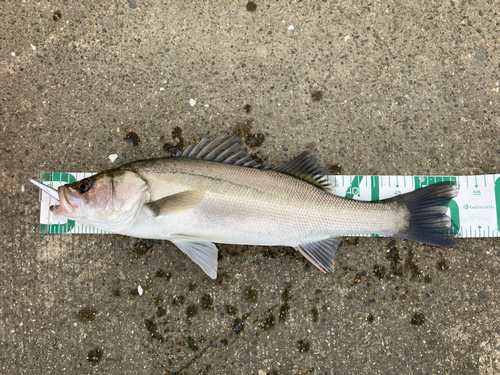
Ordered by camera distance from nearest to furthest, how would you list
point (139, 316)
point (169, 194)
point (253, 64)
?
point (169, 194) → point (139, 316) → point (253, 64)

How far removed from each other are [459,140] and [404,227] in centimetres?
117

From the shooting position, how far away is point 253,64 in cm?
326

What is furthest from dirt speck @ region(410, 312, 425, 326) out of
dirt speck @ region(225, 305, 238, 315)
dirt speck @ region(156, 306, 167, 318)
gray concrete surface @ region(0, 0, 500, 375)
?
dirt speck @ region(156, 306, 167, 318)

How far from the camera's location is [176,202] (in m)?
Answer: 2.60

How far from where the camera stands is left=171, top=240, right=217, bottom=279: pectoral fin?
9.38 ft

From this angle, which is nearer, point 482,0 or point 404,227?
point 404,227

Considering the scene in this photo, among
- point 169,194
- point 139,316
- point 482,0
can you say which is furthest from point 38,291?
point 482,0

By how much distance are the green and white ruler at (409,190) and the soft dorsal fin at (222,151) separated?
903mm

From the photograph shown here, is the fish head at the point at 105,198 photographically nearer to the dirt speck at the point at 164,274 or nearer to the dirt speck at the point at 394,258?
the dirt speck at the point at 164,274

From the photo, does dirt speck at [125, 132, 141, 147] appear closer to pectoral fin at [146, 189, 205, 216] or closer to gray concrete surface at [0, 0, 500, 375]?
gray concrete surface at [0, 0, 500, 375]

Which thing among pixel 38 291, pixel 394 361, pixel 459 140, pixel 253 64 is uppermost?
pixel 253 64

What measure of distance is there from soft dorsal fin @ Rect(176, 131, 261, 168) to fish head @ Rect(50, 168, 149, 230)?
0.46 metres

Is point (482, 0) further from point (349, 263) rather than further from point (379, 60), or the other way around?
point (349, 263)

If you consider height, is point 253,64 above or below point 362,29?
below
